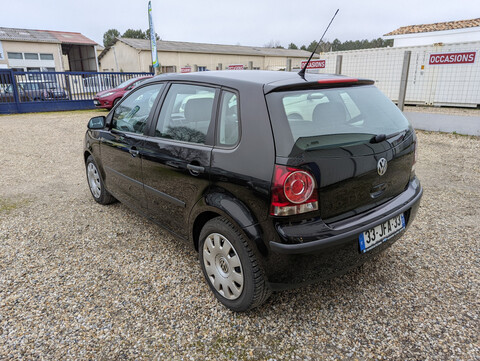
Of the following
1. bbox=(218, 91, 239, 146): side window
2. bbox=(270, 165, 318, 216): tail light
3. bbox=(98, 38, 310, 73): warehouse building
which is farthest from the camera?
bbox=(98, 38, 310, 73): warehouse building

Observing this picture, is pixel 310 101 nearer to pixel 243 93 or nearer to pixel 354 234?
pixel 243 93

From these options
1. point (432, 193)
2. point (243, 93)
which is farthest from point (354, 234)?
point (432, 193)

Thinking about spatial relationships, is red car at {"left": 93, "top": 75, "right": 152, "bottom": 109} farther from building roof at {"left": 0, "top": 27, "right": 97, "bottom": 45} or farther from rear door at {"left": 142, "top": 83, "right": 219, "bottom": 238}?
building roof at {"left": 0, "top": 27, "right": 97, "bottom": 45}

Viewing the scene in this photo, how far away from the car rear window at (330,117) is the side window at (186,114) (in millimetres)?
614

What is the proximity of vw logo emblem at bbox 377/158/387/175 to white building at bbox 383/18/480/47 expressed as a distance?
3246 centimetres

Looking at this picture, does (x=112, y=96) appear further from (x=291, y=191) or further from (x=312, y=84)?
(x=291, y=191)

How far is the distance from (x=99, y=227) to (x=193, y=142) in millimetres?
1957

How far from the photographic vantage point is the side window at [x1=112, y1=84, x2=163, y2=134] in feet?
10.7

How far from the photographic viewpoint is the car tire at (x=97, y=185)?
4375 millimetres

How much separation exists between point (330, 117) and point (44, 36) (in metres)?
45.1

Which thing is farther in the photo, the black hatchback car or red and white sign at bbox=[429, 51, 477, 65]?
red and white sign at bbox=[429, 51, 477, 65]

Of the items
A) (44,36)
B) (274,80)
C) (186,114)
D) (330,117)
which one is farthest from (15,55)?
(330,117)

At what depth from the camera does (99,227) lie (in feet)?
12.8

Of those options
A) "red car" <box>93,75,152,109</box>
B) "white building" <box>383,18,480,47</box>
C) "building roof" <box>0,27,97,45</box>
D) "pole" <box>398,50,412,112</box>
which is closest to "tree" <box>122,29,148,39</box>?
"building roof" <box>0,27,97,45</box>
